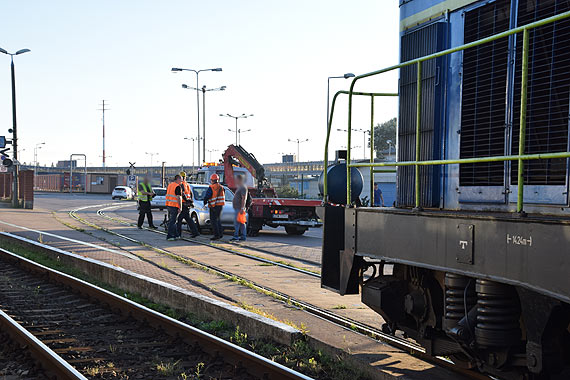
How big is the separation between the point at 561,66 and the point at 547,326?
5.74ft

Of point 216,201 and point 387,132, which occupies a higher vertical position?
point 387,132

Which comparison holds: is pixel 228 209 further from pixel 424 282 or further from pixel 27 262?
pixel 424 282

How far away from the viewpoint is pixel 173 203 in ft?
54.1

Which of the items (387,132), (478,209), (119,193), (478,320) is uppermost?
(387,132)

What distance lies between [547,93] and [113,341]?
4.87 meters

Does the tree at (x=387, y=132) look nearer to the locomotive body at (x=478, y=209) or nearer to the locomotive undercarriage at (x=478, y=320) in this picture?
the locomotive body at (x=478, y=209)

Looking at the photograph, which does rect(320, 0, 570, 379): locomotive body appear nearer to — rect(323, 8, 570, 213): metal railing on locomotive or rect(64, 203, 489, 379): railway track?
rect(323, 8, 570, 213): metal railing on locomotive

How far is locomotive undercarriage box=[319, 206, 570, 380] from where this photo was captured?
3844 millimetres

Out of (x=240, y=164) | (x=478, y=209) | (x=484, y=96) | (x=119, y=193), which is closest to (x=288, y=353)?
(x=478, y=209)

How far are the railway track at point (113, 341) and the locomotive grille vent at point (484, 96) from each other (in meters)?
2.20

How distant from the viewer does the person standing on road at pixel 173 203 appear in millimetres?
16469

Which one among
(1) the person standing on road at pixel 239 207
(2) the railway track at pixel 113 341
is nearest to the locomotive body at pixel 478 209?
(2) the railway track at pixel 113 341

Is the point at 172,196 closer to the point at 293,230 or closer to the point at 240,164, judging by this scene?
the point at 293,230

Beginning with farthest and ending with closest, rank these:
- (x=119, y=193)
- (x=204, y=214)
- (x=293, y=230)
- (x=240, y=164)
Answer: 1. (x=119, y=193)
2. (x=240, y=164)
3. (x=293, y=230)
4. (x=204, y=214)
